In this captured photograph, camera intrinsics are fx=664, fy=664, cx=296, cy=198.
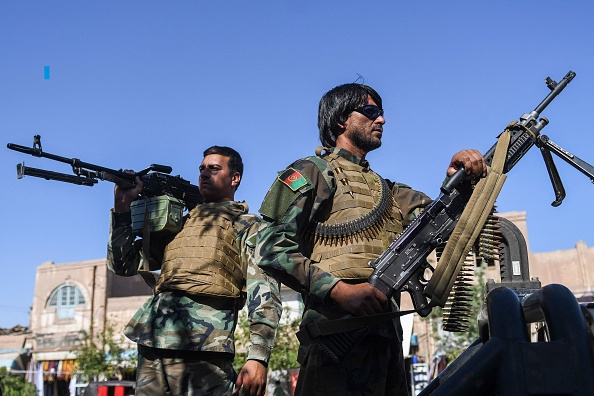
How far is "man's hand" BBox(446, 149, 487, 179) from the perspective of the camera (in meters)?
2.84

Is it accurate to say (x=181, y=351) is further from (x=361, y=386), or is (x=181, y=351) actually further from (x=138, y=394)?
(x=361, y=386)

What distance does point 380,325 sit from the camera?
9.26ft

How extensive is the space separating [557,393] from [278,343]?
77.0 feet

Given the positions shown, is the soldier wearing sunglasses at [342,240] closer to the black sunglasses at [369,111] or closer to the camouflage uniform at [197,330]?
the black sunglasses at [369,111]

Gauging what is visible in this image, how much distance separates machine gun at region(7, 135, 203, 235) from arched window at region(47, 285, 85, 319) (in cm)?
2826

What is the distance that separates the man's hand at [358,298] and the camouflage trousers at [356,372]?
190 mm

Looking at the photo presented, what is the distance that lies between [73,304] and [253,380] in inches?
1235

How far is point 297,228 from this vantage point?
2.88 metres

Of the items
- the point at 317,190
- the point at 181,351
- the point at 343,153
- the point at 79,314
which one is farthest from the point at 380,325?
the point at 79,314

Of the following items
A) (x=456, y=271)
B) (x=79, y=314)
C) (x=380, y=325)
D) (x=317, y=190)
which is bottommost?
(x=380, y=325)

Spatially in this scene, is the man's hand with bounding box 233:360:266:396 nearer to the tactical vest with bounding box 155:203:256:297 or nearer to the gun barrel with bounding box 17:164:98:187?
the tactical vest with bounding box 155:203:256:297

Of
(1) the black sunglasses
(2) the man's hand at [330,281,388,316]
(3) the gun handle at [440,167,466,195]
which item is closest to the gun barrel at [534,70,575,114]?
(1) the black sunglasses

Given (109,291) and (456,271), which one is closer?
(456,271)

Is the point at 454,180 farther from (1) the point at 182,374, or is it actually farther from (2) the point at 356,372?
(1) the point at 182,374
